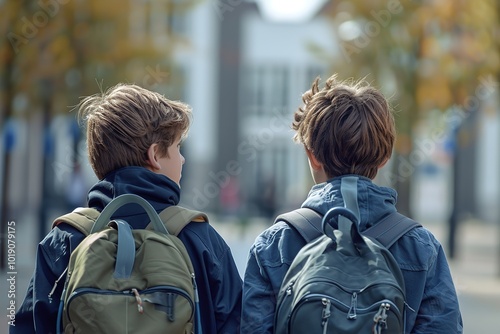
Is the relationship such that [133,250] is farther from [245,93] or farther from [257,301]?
[245,93]

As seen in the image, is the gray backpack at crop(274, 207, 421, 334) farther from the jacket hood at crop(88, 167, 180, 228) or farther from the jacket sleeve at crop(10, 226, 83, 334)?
the jacket sleeve at crop(10, 226, 83, 334)

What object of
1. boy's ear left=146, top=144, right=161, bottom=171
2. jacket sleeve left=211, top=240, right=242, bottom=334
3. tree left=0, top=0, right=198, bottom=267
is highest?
tree left=0, top=0, right=198, bottom=267

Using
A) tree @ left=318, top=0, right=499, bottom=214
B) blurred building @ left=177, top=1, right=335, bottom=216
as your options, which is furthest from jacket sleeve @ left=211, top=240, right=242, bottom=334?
blurred building @ left=177, top=1, right=335, bottom=216

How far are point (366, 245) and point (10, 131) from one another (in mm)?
12206

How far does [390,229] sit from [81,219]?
97 cm

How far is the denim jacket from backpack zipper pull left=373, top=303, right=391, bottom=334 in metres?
0.17

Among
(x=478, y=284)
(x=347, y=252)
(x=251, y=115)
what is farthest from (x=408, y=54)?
(x=251, y=115)

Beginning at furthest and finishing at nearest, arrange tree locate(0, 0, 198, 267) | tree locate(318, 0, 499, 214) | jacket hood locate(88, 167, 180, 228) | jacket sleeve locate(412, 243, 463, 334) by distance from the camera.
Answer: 1. tree locate(318, 0, 499, 214)
2. tree locate(0, 0, 198, 267)
3. jacket hood locate(88, 167, 180, 228)
4. jacket sleeve locate(412, 243, 463, 334)

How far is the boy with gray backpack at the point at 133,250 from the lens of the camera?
2852mm

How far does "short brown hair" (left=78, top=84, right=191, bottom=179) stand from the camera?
10.5 ft

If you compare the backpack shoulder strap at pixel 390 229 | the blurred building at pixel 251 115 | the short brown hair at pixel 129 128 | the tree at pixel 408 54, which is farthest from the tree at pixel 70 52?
the blurred building at pixel 251 115

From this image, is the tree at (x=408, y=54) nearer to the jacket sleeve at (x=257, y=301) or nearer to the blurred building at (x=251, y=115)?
the jacket sleeve at (x=257, y=301)

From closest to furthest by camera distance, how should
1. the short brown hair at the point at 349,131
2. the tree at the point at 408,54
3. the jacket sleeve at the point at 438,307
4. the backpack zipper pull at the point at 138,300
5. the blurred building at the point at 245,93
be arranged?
1. the backpack zipper pull at the point at 138,300
2. the jacket sleeve at the point at 438,307
3. the short brown hair at the point at 349,131
4. the tree at the point at 408,54
5. the blurred building at the point at 245,93

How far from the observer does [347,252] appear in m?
2.83
